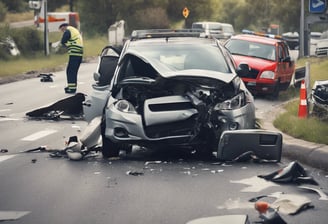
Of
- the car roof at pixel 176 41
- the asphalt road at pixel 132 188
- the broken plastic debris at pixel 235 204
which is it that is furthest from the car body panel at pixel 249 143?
the car roof at pixel 176 41

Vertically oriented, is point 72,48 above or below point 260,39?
below

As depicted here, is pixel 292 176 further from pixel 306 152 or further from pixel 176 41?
pixel 176 41

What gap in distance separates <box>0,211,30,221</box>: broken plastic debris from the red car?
14141 mm

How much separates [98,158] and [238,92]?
2.15 metres

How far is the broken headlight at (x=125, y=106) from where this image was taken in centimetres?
1102

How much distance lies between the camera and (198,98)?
1098cm

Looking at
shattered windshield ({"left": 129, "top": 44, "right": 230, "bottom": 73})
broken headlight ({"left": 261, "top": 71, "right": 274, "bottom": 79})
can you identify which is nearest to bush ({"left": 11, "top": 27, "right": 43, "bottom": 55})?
broken headlight ({"left": 261, "top": 71, "right": 274, "bottom": 79})

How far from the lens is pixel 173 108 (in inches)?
431

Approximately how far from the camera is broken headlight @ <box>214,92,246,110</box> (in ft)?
36.3

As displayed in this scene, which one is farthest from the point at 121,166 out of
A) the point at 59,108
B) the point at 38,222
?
the point at 59,108

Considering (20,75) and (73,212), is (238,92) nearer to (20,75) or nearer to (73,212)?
(73,212)

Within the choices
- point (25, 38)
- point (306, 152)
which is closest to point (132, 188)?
point (306, 152)

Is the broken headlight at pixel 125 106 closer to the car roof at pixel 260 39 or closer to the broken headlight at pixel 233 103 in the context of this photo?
the broken headlight at pixel 233 103

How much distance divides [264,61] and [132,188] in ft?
47.2
